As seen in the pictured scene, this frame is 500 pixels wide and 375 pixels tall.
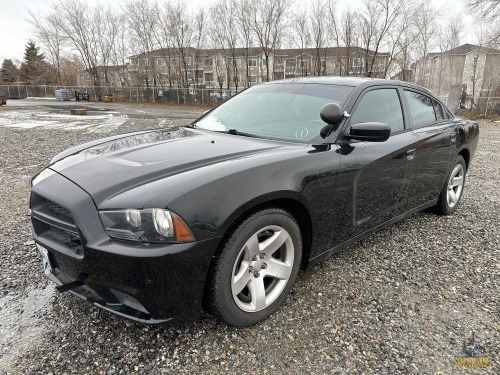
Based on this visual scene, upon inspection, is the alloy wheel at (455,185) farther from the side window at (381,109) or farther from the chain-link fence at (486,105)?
the chain-link fence at (486,105)

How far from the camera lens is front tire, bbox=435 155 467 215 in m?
3.92

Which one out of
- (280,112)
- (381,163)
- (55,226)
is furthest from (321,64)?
(55,226)

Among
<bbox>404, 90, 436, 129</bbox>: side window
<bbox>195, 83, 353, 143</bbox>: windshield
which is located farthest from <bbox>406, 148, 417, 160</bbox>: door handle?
<bbox>195, 83, 353, 143</bbox>: windshield

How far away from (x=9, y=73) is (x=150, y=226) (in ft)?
201

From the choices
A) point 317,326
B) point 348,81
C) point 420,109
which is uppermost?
point 348,81

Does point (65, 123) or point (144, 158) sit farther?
point (65, 123)

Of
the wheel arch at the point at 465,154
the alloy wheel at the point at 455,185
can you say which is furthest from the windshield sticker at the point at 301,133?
the wheel arch at the point at 465,154

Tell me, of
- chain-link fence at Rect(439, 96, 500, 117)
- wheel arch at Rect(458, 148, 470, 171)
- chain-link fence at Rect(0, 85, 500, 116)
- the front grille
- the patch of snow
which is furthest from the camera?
chain-link fence at Rect(0, 85, 500, 116)

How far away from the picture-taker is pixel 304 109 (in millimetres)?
2791

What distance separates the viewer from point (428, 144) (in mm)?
3311

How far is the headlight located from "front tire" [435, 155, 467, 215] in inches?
132

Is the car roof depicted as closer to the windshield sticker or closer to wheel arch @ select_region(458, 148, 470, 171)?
the windshield sticker

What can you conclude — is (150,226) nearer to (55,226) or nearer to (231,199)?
(231,199)

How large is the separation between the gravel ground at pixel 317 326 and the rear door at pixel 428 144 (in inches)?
22.4
